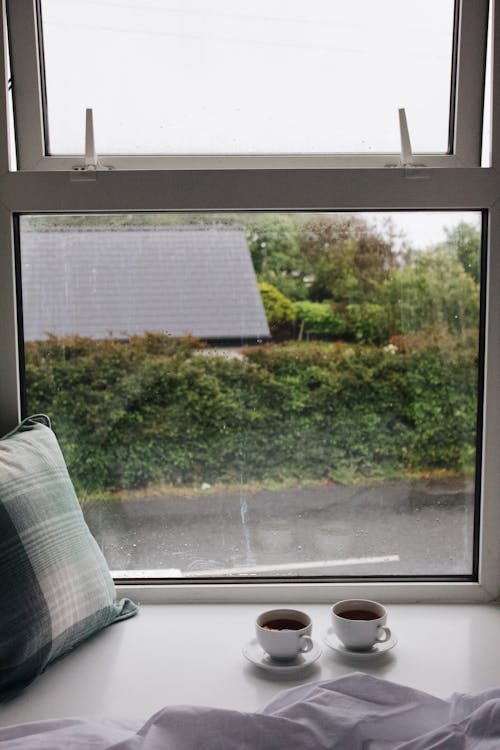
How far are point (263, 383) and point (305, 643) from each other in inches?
21.9

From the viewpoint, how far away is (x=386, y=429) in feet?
5.16

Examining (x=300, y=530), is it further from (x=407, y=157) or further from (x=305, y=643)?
(x=407, y=157)

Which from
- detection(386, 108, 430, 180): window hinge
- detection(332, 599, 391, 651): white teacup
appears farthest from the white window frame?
detection(332, 599, 391, 651): white teacup

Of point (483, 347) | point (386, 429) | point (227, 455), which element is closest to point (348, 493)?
point (386, 429)

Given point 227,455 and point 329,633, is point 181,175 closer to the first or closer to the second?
point 227,455

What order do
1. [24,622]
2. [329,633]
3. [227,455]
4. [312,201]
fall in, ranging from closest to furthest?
[24,622] → [329,633] → [312,201] → [227,455]

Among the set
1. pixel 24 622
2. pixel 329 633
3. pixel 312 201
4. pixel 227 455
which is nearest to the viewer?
pixel 24 622

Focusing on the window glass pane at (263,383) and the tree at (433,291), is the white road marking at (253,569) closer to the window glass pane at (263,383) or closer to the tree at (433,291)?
the window glass pane at (263,383)

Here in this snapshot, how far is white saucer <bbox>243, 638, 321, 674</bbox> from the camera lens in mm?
1236

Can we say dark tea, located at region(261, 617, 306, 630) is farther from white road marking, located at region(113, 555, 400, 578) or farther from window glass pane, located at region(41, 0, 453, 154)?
window glass pane, located at region(41, 0, 453, 154)

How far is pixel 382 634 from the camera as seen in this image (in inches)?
51.5

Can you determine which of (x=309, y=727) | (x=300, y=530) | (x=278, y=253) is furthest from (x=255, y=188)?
(x=309, y=727)

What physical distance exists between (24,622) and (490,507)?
981 millimetres

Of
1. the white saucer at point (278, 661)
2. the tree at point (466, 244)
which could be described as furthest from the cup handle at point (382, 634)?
A: the tree at point (466, 244)
